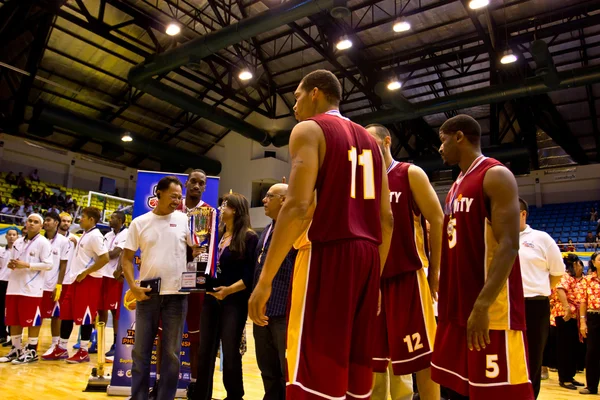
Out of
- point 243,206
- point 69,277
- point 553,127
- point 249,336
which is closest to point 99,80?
point 249,336

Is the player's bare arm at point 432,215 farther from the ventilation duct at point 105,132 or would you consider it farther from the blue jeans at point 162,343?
the ventilation duct at point 105,132

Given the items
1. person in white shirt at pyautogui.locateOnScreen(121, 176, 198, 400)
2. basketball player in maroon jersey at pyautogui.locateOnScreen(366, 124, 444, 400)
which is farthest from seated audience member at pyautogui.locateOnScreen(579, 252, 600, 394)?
person in white shirt at pyautogui.locateOnScreen(121, 176, 198, 400)

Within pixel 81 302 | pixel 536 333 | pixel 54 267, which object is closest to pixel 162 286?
pixel 536 333

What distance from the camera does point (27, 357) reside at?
6.17 meters

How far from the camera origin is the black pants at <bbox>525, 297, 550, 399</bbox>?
384cm

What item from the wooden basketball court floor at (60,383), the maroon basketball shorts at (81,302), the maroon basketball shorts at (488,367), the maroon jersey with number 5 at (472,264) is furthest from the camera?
the maroon basketball shorts at (81,302)

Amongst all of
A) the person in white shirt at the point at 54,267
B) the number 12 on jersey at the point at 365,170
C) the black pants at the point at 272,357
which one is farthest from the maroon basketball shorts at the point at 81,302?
the number 12 on jersey at the point at 365,170

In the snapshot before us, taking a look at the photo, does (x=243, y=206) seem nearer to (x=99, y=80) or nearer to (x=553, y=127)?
(x=99, y=80)

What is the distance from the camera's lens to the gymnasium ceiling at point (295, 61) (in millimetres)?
13727

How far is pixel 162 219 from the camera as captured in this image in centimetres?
396

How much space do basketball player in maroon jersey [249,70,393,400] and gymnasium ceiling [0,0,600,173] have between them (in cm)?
1141

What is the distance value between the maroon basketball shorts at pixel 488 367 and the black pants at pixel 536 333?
182cm

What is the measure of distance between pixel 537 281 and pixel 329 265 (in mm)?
3276

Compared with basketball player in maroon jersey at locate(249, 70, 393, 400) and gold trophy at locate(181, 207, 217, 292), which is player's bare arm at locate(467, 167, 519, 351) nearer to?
basketball player in maroon jersey at locate(249, 70, 393, 400)
